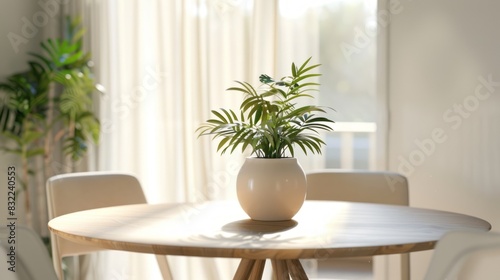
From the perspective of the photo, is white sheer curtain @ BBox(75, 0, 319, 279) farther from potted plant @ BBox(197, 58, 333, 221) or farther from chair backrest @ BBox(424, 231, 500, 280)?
chair backrest @ BBox(424, 231, 500, 280)

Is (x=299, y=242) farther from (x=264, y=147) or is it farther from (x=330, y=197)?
(x=330, y=197)

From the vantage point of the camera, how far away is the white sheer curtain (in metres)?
4.39

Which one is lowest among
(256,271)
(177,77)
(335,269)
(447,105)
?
(335,269)

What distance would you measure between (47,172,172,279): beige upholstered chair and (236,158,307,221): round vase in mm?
917

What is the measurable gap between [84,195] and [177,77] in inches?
63.2

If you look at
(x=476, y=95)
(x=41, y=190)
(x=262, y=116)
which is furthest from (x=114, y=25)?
(x=262, y=116)

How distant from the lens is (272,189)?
2445 mm

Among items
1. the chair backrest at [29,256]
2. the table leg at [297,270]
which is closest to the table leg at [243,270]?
the table leg at [297,270]

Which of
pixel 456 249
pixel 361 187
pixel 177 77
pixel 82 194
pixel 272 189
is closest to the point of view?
pixel 456 249

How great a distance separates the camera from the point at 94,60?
4.91 m

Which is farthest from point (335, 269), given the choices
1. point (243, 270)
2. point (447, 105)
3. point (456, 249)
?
point (456, 249)

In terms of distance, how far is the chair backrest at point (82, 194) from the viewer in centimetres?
309

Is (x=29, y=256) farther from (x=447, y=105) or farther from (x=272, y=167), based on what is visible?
(x=447, y=105)

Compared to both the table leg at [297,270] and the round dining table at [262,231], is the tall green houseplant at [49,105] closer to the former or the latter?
the round dining table at [262,231]
